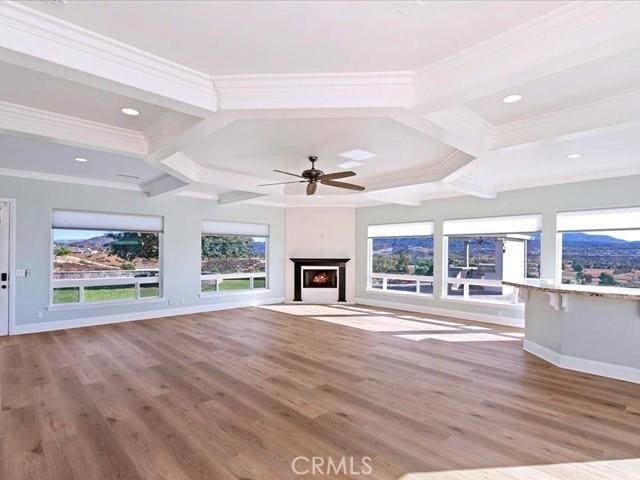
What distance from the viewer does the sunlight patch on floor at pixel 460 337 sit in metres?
5.62

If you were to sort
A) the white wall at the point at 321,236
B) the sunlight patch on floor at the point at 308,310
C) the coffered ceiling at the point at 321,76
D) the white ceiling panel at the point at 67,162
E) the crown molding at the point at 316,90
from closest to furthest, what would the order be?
the coffered ceiling at the point at 321,76 → the crown molding at the point at 316,90 → the white ceiling panel at the point at 67,162 → the sunlight patch on floor at the point at 308,310 → the white wall at the point at 321,236

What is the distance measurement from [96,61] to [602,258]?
7441mm

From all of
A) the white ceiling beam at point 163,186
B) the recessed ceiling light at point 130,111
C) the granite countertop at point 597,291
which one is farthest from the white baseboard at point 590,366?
the white ceiling beam at point 163,186

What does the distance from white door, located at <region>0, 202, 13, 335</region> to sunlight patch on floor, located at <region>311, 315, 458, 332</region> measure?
17.7 ft

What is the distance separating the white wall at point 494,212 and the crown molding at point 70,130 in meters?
6.20

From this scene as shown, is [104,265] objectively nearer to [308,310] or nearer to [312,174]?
[308,310]

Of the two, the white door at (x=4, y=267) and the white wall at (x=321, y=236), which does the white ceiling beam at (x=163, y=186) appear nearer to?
the white door at (x=4, y=267)

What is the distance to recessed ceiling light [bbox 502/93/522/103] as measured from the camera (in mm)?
3004

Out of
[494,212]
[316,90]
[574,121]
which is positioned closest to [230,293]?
[494,212]

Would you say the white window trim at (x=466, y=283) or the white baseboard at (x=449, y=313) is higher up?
the white window trim at (x=466, y=283)

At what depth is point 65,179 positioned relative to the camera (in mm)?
6254

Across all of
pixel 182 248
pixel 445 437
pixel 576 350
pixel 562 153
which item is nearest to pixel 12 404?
pixel 445 437

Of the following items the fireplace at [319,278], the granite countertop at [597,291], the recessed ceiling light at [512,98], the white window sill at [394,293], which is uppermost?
the recessed ceiling light at [512,98]

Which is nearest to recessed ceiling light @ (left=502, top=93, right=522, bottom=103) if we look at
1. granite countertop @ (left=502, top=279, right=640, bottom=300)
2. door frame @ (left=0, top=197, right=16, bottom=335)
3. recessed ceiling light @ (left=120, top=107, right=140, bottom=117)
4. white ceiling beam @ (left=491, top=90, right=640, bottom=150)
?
white ceiling beam @ (left=491, top=90, right=640, bottom=150)
